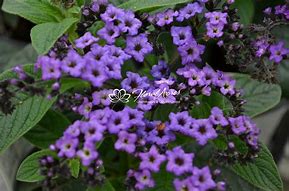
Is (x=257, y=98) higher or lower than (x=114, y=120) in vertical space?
lower

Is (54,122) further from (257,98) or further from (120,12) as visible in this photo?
(257,98)

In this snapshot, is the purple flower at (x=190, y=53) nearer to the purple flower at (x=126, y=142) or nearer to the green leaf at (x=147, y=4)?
the green leaf at (x=147, y=4)

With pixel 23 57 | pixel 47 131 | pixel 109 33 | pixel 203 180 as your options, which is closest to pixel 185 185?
pixel 203 180

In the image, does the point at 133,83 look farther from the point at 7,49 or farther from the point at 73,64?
the point at 7,49

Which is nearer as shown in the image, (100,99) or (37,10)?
(100,99)

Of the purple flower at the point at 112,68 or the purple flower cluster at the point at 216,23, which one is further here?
the purple flower cluster at the point at 216,23

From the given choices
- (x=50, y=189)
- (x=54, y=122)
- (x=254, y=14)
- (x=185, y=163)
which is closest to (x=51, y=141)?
(x=54, y=122)

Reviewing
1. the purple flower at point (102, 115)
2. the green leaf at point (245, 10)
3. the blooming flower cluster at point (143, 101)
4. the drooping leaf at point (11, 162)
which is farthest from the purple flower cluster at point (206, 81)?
the drooping leaf at point (11, 162)

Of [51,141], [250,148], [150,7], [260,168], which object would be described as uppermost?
[150,7]
